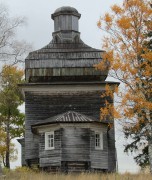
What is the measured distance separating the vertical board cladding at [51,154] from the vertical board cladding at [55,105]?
180 cm

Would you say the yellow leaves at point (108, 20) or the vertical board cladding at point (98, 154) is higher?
the yellow leaves at point (108, 20)

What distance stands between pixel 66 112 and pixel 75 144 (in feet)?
9.53

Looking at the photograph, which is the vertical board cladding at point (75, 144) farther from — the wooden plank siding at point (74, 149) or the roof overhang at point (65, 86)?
the roof overhang at point (65, 86)

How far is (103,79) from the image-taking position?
34.6 meters

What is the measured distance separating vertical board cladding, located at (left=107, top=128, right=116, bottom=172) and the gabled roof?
192cm

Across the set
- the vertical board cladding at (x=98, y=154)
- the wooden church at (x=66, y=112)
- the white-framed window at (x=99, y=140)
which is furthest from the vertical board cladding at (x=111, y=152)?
the white-framed window at (x=99, y=140)

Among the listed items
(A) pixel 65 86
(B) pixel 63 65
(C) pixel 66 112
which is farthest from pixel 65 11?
(C) pixel 66 112

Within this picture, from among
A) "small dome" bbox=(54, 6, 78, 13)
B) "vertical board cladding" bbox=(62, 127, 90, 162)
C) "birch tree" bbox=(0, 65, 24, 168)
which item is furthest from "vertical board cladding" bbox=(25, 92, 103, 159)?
"birch tree" bbox=(0, 65, 24, 168)

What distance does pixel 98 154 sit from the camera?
1253 inches

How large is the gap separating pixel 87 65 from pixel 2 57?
7.61 metres

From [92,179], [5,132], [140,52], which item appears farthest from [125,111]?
[5,132]

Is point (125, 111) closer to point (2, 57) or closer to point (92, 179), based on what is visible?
point (92, 179)

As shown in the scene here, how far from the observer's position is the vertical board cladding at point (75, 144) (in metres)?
30.8

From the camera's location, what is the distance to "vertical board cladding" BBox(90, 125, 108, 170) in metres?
31.4
